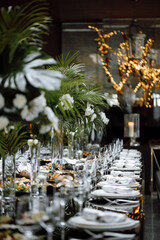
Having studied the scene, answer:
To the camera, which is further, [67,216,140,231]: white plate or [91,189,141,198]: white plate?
[91,189,141,198]: white plate

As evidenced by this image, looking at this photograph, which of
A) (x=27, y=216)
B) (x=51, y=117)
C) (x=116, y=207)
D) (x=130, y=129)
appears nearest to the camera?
(x=27, y=216)

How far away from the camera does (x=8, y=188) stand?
2.50m

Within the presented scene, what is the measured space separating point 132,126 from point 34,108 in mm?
8619

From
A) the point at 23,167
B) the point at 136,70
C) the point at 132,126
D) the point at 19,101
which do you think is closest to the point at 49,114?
the point at 19,101

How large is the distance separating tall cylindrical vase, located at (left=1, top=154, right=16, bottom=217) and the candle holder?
7915mm

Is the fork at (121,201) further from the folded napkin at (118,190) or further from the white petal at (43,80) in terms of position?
the white petal at (43,80)

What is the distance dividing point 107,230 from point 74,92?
3.35 metres

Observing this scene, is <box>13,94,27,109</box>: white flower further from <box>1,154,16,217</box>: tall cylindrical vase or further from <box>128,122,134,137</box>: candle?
<box>128,122,134,137</box>: candle

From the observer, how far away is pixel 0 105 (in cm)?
202

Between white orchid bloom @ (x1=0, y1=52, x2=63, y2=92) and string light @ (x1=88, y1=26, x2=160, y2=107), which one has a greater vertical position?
string light @ (x1=88, y1=26, x2=160, y2=107)

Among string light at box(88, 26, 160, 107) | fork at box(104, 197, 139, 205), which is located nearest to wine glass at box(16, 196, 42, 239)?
fork at box(104, 197, 139, 205)

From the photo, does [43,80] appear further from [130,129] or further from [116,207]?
[130,129]

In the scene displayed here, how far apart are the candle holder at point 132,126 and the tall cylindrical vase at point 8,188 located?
791 cm

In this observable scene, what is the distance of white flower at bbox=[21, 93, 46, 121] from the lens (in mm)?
2080
